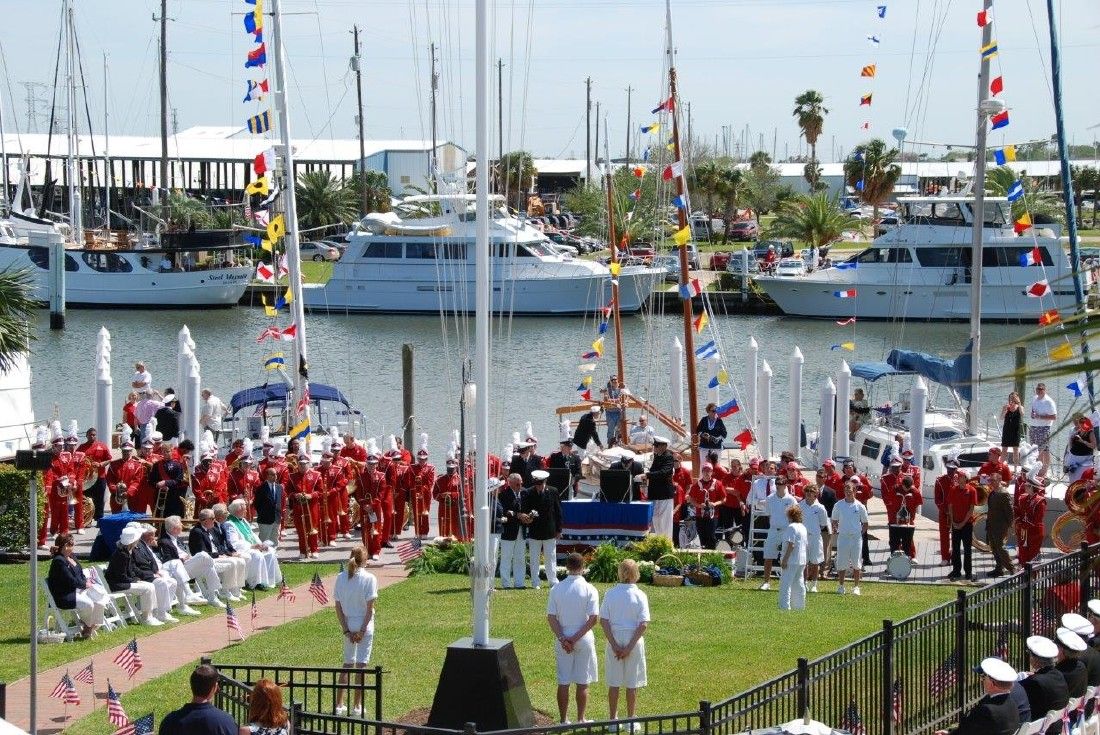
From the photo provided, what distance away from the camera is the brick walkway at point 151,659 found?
1214 centimetres

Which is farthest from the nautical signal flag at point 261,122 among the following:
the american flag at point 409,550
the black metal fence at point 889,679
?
the black metal fence at point 889,679

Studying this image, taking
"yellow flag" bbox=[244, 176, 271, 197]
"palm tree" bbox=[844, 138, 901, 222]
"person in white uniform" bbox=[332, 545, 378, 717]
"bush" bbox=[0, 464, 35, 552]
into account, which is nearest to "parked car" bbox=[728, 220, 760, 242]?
"palm tree" bbox=[844, 138, 901, 222]

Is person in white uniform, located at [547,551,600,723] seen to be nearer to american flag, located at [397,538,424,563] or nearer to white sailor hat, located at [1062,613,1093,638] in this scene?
white sailor hat, located at [1062,613,1093,638]

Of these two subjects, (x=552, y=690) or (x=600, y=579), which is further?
(x=600, y=579)

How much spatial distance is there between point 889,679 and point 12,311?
14638mm

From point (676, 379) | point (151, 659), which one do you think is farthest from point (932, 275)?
point (151, 659)

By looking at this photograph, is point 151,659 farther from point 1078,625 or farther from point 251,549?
point 1078,625

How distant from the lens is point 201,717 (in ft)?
27.9

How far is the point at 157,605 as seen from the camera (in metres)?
15.7

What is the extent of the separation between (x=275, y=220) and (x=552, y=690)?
1523cm

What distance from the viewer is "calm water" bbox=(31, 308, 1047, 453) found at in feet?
142

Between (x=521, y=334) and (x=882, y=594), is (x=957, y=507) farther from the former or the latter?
(x=521, y=334)

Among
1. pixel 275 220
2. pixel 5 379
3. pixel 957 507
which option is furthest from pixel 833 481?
pixel 5 379

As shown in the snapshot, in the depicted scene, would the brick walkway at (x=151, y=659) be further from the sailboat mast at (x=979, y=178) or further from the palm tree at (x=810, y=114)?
the palm tree at (x=810, y=114)
